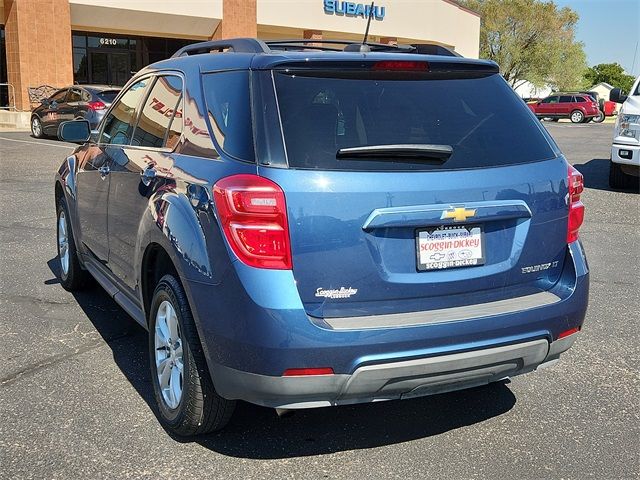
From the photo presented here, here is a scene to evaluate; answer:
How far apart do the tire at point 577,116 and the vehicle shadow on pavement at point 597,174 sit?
1013 inches

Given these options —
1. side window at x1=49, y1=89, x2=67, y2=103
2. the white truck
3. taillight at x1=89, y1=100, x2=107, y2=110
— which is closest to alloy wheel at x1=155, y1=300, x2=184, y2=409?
the white truck

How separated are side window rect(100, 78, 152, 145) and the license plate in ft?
7.21

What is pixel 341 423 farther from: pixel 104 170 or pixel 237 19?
pixel 237 19

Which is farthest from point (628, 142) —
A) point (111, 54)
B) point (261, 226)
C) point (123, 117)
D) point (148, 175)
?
point (111, 54)

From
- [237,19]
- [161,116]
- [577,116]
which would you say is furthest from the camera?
[577,116]

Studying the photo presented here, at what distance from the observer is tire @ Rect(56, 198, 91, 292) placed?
550cm

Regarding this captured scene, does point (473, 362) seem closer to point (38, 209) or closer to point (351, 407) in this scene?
point (351, 407)

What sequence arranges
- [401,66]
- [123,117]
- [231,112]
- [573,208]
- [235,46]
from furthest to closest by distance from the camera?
[123,117] → [235,46] → [573,208] → [401,66] → [231,112]

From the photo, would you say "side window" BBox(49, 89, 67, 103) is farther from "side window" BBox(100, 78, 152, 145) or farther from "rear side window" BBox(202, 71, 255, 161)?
"rear side window" BBox(202, 71, 255, 161)

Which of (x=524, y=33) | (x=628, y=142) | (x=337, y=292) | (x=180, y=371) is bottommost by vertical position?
(x=180, y=371)

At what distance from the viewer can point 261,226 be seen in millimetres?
2756

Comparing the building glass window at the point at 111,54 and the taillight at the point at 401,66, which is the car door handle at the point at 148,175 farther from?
the building glass window at the point at 111,54

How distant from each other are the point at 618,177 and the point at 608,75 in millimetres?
112346

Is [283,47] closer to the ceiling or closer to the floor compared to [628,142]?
closer to the ceiling
